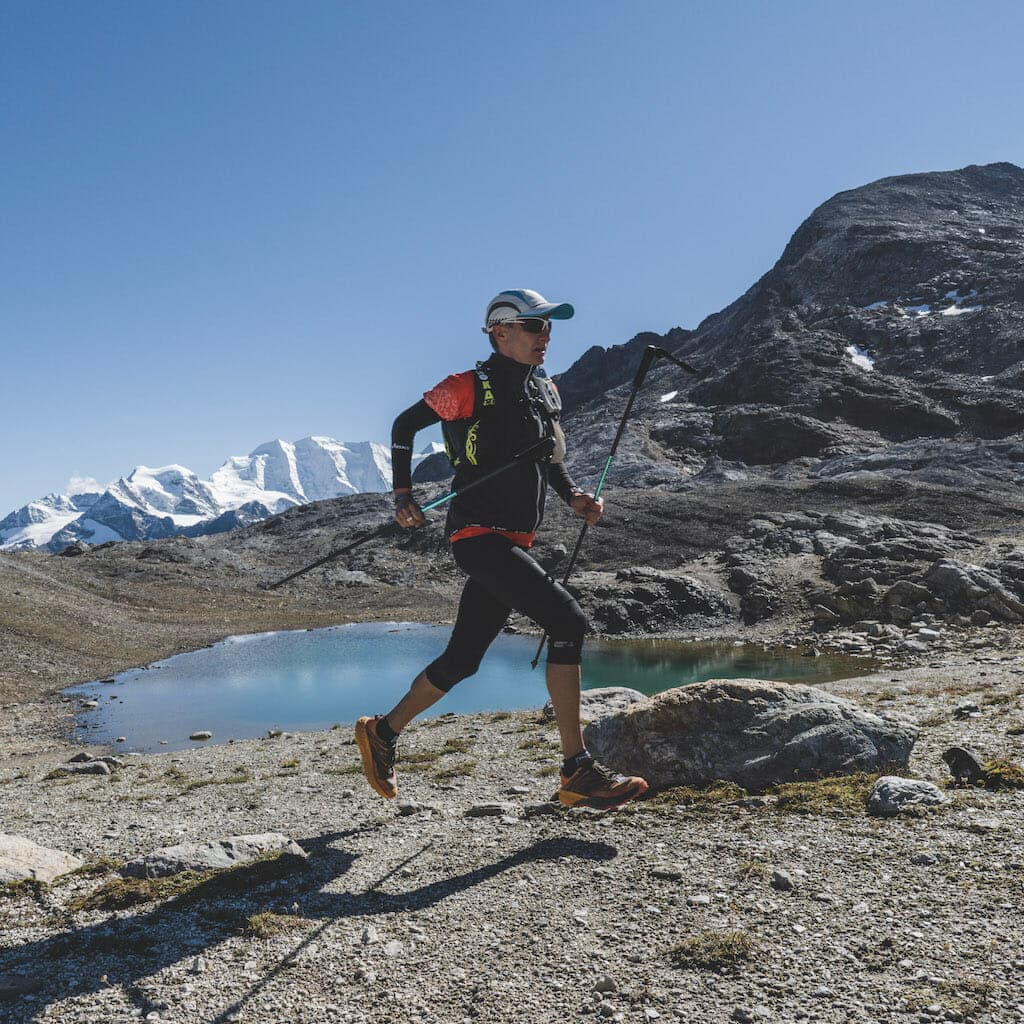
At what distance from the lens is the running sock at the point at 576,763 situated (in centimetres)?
647

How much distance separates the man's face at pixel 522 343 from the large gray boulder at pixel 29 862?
5657 mm

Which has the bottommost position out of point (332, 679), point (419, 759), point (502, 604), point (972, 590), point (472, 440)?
point (332, 679)

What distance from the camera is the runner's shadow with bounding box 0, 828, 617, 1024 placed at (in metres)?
4.10

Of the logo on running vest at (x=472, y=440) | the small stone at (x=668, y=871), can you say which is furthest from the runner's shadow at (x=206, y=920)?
the logo on running vest at (x=472, y=440)

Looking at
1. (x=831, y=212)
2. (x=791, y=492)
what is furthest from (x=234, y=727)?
(x=831, y=212)

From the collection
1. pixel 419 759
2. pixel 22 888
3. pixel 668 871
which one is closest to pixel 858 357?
pixel 419 759

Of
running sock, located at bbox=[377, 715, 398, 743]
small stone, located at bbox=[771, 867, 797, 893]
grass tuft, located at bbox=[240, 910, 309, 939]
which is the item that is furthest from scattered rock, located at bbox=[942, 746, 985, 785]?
grass tuft, located at bbox=[240, 910, 309, 939]

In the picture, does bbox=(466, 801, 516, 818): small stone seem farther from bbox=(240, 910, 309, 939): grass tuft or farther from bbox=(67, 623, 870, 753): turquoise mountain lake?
bbox=(67, 623, 870, 753): turquoise mountain lake

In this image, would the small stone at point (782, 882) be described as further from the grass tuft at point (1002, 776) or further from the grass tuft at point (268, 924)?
the grass tuft at point (1002, 776)

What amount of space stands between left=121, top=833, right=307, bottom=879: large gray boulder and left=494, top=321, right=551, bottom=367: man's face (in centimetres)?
472

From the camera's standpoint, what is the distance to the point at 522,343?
6688 mm

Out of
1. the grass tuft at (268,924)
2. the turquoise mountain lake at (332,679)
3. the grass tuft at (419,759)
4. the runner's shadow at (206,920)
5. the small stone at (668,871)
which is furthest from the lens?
the turquoise mountain lake at (332,679)

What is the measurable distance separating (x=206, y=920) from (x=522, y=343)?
5.08 metres

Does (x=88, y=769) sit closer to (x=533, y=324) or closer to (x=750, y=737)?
(x=750, y=737)
